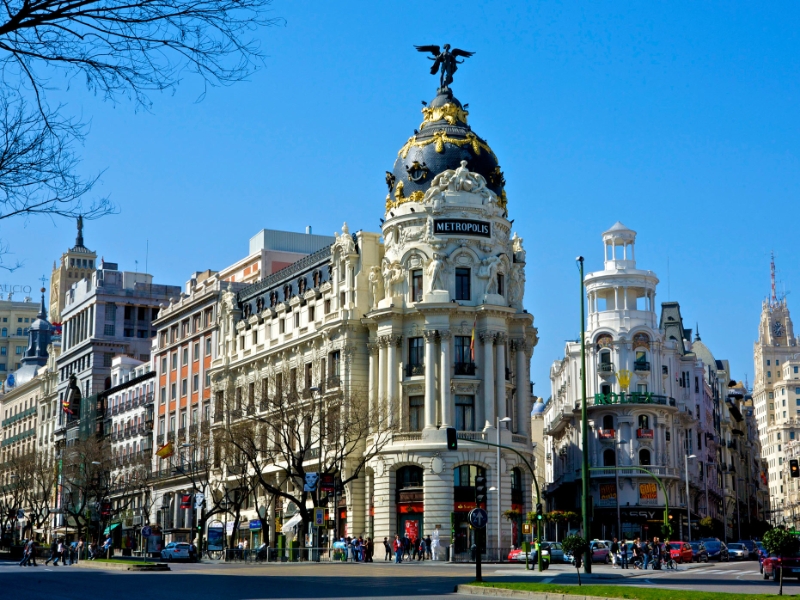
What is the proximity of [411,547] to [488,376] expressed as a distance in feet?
38.9

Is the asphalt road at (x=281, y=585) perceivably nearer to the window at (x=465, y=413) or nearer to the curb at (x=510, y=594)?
the curb at (x=510, y=594)

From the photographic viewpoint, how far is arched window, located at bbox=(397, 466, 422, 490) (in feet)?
236

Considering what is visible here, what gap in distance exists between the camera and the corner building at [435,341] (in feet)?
235

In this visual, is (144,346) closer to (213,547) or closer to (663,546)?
(213,547)

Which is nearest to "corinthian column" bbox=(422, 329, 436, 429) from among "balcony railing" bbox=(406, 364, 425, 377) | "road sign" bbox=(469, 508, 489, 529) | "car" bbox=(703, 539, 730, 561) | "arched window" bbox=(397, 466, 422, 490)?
"balcony railing" bbox=(406, 364, 425, 377)

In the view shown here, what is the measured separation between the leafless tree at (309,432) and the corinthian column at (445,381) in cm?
322

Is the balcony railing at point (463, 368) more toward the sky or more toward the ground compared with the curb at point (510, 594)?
more toward the sky

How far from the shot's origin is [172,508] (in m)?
98.1

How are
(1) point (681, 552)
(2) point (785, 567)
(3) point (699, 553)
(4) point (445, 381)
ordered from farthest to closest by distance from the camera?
(4) point (445, 381), (3) point (699, 553), (1) point (681, 552), (2) point (785, 567)

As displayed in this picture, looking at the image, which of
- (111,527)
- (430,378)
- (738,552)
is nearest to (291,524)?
(430,378)

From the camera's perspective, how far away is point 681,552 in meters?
67.2

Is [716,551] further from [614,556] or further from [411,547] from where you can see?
[411,547]

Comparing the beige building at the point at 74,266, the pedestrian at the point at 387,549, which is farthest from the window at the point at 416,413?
the beige building at the point at 74,266

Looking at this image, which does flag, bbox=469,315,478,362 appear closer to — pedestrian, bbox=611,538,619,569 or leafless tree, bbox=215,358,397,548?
leafless tree, bbox=215,358,397,548
